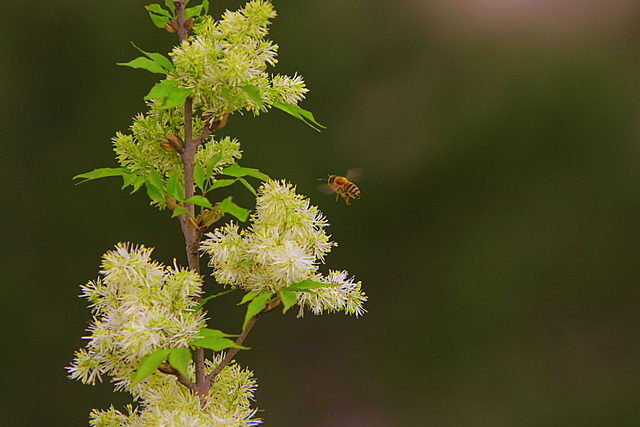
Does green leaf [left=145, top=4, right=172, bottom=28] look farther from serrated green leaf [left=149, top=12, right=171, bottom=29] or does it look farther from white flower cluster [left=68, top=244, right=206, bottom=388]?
white flower cluster [left=68, top=244, right=206, bottom=388]

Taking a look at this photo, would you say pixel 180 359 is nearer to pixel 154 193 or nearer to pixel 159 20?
pixel 154 193

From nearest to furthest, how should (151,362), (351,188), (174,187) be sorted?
(151,362) → (174,187) → (351,188)

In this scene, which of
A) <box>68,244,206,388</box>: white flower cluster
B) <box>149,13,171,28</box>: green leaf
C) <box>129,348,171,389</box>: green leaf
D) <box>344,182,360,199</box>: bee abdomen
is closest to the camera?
<box>129,348,171,389</box>: green leaf

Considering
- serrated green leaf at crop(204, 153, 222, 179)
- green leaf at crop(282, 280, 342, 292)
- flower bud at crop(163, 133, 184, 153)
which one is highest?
flower bud at crop(163, 133, 184, 153)

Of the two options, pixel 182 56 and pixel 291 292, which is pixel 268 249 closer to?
pixel 291 292

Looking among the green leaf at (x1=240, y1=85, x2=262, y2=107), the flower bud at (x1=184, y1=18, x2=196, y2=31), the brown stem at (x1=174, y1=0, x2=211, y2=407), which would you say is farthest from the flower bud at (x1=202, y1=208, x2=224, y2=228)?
the flower bud at (x1=184, y1=18, x2=196, y2=31)

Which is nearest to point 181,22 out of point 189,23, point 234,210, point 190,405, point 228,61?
point 189,23

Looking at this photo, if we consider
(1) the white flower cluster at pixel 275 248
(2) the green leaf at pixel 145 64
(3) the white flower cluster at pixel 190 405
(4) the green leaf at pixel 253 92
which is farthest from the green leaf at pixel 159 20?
(3) the white flower cluster at pixel 190 405
